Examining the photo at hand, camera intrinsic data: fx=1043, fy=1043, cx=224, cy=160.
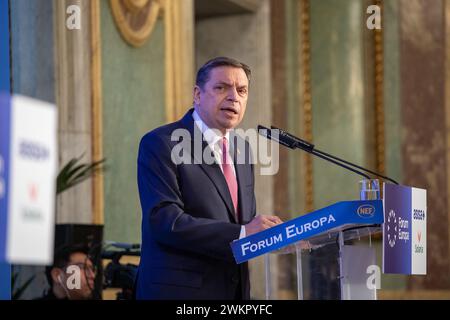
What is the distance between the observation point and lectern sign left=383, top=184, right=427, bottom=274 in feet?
10.8

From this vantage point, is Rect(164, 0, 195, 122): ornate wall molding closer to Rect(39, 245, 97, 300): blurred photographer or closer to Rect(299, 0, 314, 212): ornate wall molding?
Rect(299, 0, 314, 212): ornate wall molding

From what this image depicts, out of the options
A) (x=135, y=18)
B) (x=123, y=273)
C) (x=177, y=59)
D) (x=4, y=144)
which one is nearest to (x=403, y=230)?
(x=4, y=144)

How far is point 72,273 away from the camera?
544 centimetres

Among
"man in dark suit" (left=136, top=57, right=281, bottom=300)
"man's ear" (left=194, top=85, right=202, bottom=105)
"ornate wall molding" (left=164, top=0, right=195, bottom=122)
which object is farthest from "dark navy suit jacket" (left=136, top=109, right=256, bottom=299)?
"ornate wall molding" (left=164, top=0, right=195, bottom=122)

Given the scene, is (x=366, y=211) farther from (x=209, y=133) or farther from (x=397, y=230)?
(x=209, y=133)

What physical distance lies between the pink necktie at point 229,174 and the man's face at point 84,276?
2002 mm

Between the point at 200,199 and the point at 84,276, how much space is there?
6.91 ft

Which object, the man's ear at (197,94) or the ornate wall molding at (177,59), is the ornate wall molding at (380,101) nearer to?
the ornate wall molding at (177,59)

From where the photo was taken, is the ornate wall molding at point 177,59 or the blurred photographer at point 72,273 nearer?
the blurred photographer at point 72,273

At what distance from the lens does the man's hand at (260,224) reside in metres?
3.27

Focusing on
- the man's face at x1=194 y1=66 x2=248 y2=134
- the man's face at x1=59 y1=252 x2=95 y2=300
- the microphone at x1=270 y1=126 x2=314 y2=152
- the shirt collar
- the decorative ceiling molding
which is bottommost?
the man's face at x1=59 y1=252 x2=95 y2=300

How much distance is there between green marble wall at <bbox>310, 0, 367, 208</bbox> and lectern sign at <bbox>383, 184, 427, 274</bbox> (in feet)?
18.3

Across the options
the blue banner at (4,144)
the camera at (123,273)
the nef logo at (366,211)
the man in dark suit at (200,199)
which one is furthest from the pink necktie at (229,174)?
the camera at (123,273)
